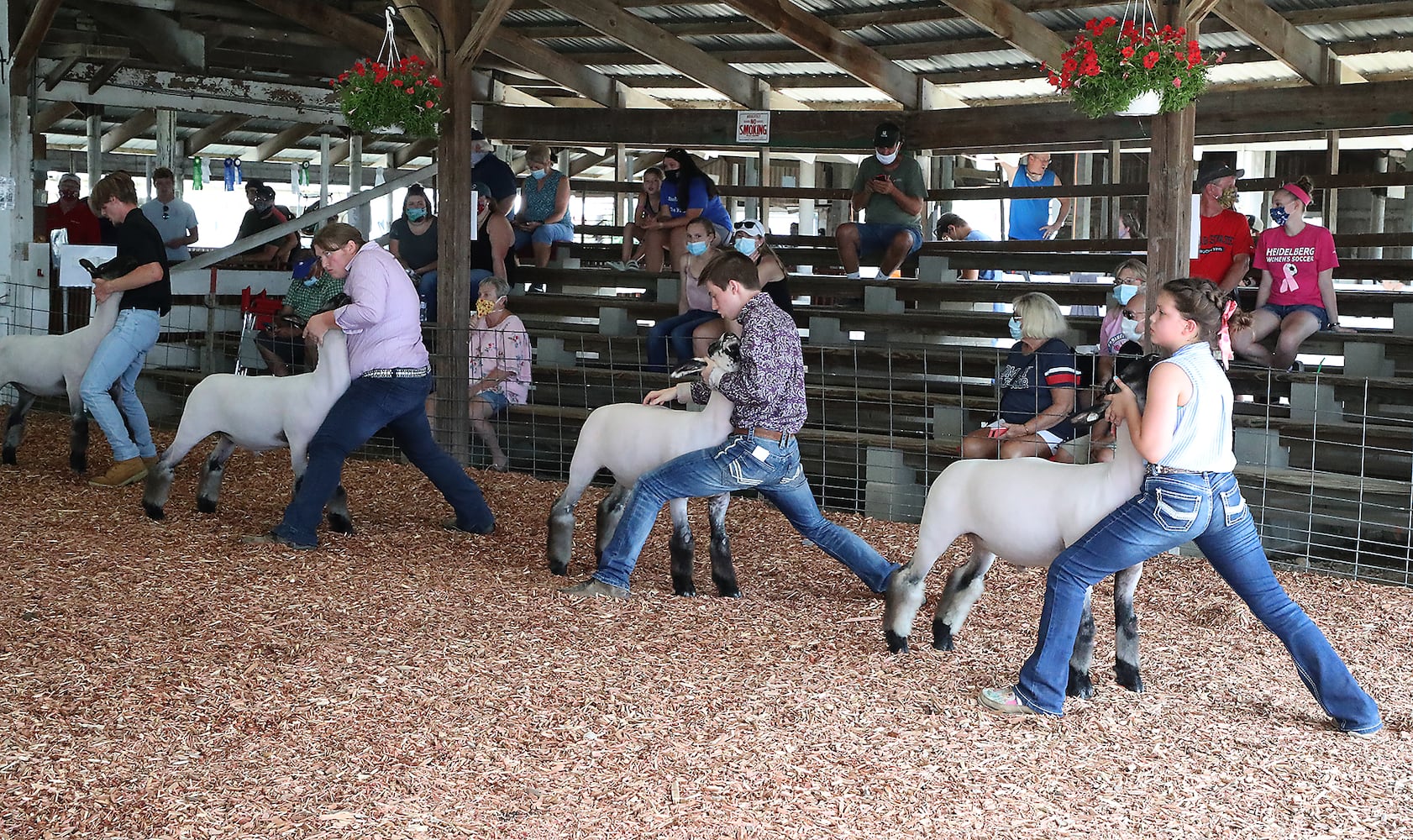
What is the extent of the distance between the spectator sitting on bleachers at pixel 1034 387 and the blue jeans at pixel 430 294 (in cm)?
471

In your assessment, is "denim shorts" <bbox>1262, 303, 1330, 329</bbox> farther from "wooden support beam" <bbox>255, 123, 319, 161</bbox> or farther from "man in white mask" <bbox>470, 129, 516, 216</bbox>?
"wooden support beam" <bbox>255, 123, 319, 161</bbox>

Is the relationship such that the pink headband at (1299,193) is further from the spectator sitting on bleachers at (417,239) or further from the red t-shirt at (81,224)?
the red t-shirt at (81,224)

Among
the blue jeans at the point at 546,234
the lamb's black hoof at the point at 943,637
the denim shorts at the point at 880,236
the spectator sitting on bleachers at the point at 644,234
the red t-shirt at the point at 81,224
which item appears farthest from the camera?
the red t-shirt at the point at 81,224

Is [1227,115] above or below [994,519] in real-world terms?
above

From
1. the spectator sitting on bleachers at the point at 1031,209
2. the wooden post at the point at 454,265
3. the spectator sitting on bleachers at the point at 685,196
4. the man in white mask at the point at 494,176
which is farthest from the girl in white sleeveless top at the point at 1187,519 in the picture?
the spectator sitting on bleachers at the point at 1031,209

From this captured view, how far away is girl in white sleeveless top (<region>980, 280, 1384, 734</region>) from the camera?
394cm

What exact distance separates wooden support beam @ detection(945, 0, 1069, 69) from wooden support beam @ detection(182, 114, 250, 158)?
11.0 meters

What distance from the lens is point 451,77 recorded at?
8.89 metres

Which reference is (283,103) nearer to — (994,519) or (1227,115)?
(1227,115)

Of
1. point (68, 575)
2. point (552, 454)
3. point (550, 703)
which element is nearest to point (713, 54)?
point (552, 454)

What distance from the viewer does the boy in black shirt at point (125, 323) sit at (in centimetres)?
751

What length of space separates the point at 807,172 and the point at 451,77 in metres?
11.8

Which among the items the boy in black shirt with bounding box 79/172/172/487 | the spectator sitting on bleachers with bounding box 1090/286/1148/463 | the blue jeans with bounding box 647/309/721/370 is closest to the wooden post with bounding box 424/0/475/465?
the blue jeans with bounding box 647/309/721/370

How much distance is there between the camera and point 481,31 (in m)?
8.62
